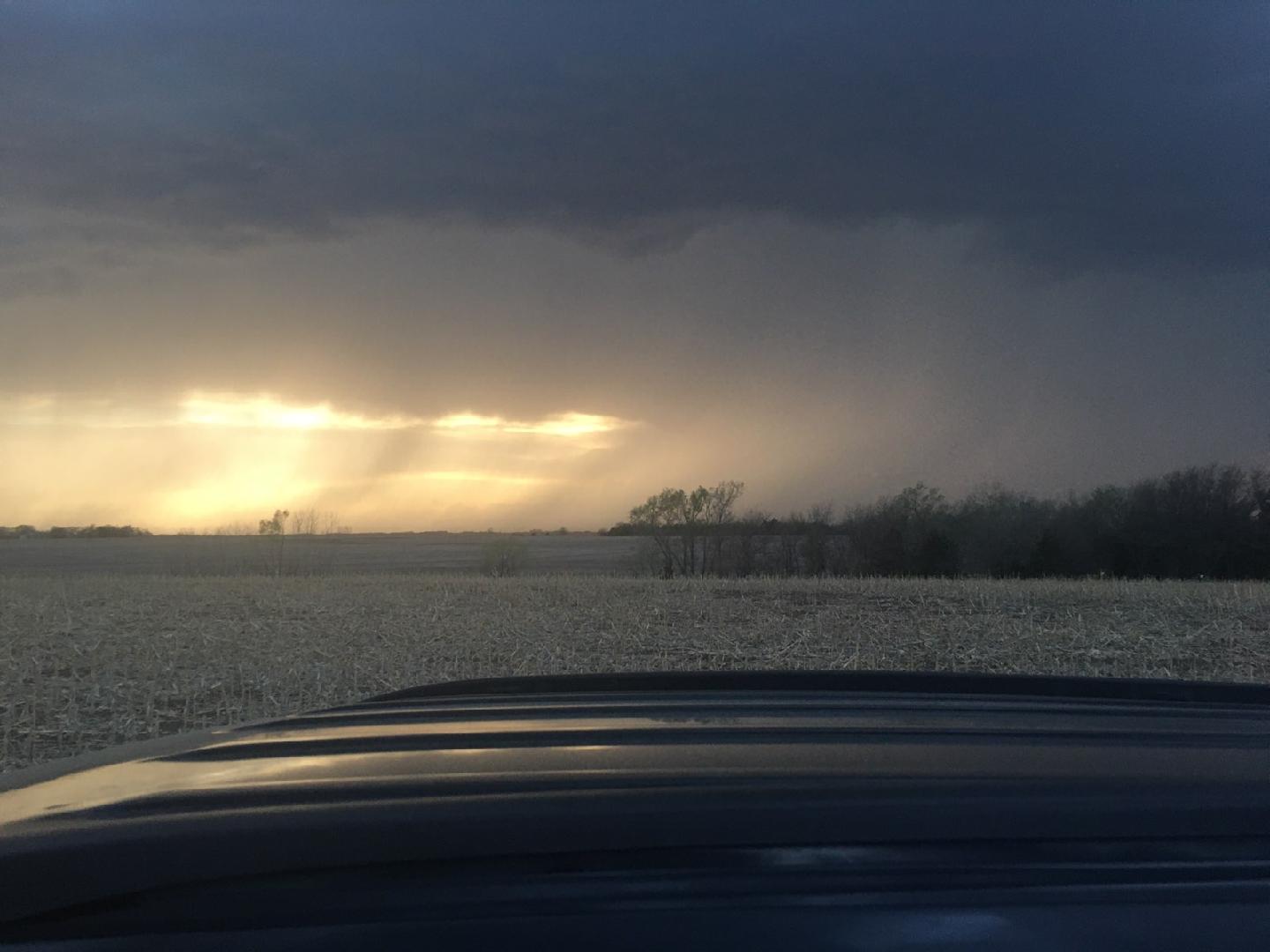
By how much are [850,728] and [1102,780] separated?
44 cm

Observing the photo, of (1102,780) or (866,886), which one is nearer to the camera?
(866,886)

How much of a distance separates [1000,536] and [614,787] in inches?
2265

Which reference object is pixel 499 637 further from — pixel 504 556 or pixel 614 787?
pixel 504 556

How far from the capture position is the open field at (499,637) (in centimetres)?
1335

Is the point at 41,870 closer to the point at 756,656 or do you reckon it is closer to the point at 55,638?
the point at 756,656

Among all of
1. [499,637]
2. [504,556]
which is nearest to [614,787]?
[499,637]

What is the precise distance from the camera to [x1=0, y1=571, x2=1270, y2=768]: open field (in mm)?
13352

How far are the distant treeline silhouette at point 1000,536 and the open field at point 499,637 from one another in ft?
75.4

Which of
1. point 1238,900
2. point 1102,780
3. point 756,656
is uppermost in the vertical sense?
point 1102,780

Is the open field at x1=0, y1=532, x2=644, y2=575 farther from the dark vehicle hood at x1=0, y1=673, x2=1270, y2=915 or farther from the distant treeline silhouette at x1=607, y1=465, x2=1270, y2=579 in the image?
the dark vehicle hood at x1=0, y1=673, x2=1270, y2=915

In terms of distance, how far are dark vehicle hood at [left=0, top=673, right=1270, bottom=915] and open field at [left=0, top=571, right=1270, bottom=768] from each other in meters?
9.57

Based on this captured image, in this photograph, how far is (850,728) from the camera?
178 centimetres

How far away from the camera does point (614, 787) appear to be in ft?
4.57

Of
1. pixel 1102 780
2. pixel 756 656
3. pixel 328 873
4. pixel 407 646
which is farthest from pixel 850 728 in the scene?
pixel 407 646
